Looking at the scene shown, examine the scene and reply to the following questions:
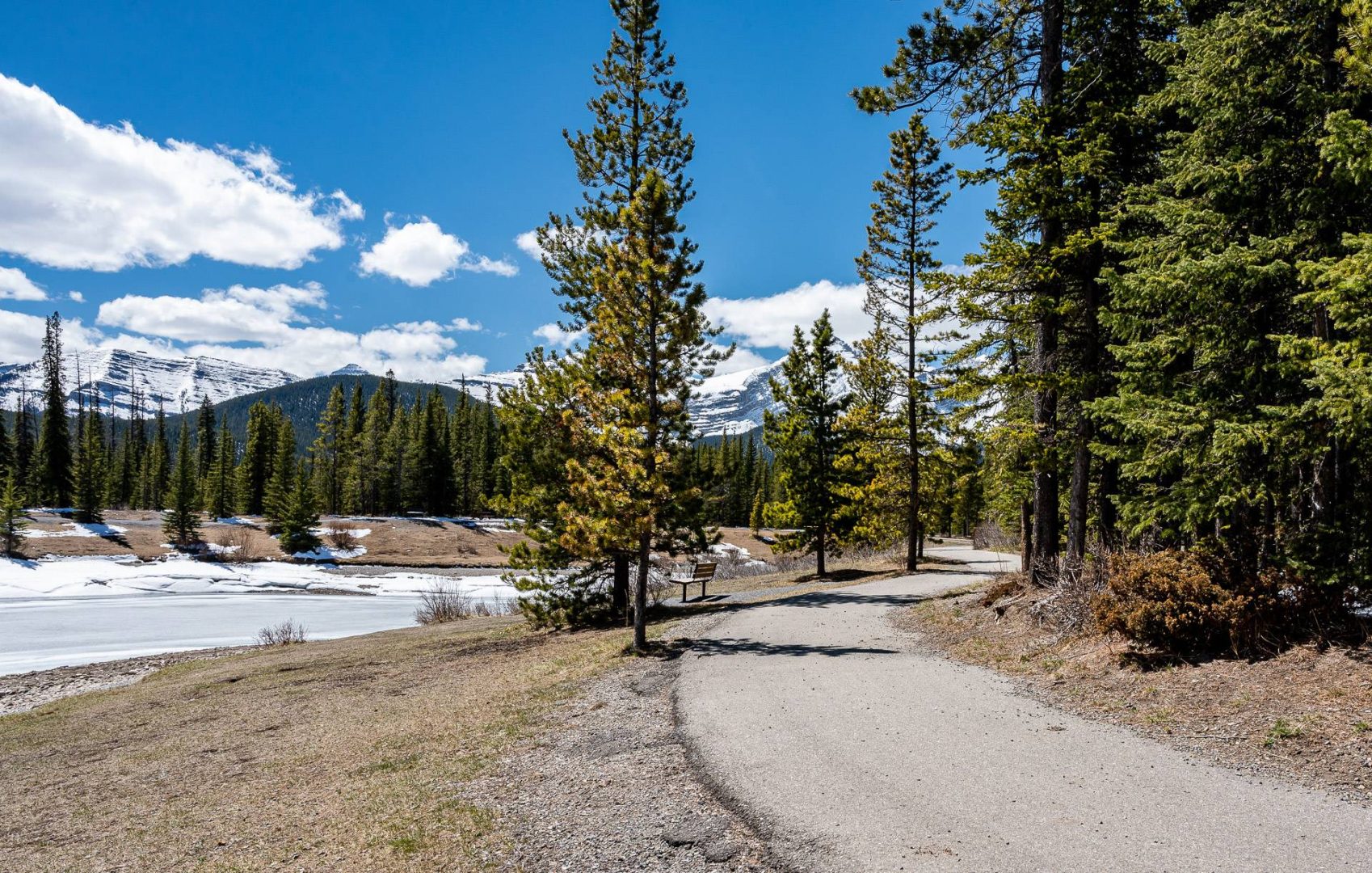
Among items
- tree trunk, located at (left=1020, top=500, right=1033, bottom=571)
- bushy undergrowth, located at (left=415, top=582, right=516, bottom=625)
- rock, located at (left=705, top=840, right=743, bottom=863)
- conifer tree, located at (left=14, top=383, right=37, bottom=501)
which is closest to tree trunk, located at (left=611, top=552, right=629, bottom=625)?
bushy undergrowth, located at (left=415, top=582, right=516, bottom=625)

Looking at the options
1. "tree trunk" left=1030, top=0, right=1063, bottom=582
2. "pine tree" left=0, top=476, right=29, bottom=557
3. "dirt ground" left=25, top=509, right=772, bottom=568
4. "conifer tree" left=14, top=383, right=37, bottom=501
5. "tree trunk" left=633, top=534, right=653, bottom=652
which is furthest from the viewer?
"conifer tree" left=14, top=383, right=37, bottom=501

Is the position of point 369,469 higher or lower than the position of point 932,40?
lower

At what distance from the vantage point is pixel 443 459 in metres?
76.1

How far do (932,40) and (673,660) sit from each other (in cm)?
1176

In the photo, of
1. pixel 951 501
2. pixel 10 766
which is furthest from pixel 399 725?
pixel 951 501

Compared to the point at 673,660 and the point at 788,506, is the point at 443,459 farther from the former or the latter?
the point at 673,660

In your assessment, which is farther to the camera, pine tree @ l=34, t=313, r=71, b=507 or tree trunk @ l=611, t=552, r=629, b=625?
pine tree @ l=34, t=313, r=71, b=507

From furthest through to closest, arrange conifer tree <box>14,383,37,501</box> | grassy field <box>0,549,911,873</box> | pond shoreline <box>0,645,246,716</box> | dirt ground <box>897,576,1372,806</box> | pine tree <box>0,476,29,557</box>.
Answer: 1. conifer tree <box>14,383,37,501</box>
2. pine tree <box>0,476,29,557</box>
3. pond shoreline <box>0,645,246,716</box>
4. grassy field <box>0,549,911,873</box>
5. dirt ground <box>897,576,1372,806</box>

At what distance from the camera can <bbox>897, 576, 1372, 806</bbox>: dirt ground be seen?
569 centimetres

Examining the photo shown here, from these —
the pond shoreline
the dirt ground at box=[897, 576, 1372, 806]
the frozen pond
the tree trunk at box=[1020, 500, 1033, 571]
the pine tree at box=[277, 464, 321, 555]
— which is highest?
the tree trunk at box=[1020, 500, 1033, 571]

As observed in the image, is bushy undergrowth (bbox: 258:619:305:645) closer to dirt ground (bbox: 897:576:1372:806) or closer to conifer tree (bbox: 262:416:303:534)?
dirt ground (bbox: 897:576:1372:806)

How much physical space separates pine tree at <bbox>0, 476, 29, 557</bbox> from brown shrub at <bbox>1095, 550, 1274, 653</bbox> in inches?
2162

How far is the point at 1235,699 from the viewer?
7.02 meters

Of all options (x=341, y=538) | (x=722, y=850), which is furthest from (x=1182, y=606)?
(x=341, y=538)
